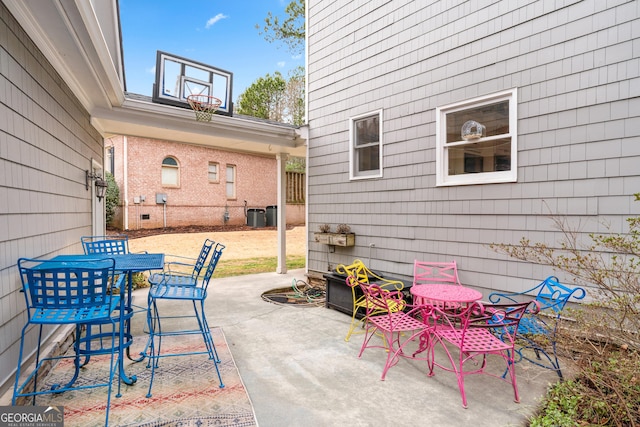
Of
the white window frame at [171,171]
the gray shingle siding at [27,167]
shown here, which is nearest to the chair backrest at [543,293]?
the gray shingle siding at [27,167]

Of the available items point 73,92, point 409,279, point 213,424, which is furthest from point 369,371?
point 73,92

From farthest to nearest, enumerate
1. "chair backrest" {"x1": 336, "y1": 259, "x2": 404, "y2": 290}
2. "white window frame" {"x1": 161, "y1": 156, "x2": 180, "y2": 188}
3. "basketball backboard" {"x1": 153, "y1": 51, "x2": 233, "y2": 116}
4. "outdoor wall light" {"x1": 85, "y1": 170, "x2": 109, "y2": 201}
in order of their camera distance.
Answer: "white window frame" {"x1": 161, "y1": 156, "x2": 180, "y2": 188}, "basketball backboard" {"x1": 153, "y1": 51, "x2": 233, "y2": 116}, "outdoor wall light" {"x1": 85, "y1": 170, "x2": 109, "y2": 201}, "chair backrest" {"x1": 336, "y1": 259, "x2": 404, "y2": 290}

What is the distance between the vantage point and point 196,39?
19312 mm

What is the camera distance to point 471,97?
4145 mm

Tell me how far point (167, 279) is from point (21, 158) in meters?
1.56

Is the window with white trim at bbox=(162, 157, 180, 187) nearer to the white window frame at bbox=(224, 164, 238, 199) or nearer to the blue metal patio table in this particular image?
the white window frame at bbox=(224, 164, 238, 199)

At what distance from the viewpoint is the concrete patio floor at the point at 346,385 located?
235 centimetres

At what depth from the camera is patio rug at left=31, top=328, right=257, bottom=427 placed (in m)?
2.27

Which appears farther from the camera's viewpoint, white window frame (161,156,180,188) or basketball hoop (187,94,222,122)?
white window frame (161,156,180,188)

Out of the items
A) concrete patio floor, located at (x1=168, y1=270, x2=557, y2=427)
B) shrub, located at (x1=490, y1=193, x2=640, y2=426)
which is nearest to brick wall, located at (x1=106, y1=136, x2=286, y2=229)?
concrete patio floor, located at (x1=168, y1=270, x2=557, y2=427)

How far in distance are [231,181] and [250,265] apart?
8.69 metres

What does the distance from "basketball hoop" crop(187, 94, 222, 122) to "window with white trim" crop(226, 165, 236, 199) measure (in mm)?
10918

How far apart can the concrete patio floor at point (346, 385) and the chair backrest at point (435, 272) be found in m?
1.11

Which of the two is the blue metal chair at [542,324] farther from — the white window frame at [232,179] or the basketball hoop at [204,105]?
the white window frame at [232,179]
